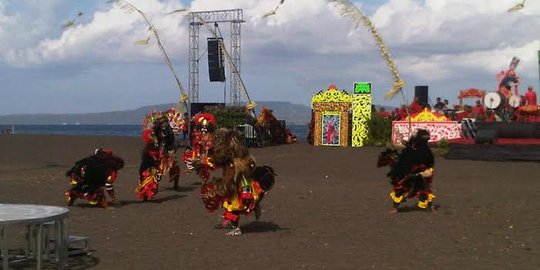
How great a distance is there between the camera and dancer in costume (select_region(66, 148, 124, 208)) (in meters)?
12.9

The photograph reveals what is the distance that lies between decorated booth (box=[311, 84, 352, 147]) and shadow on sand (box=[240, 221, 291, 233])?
2047 centimetres

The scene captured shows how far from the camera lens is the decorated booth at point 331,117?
31.7 metres

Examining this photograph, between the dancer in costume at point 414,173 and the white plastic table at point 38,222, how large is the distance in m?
6.36

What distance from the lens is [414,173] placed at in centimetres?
1232

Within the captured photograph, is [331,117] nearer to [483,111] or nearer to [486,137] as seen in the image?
[483,111]

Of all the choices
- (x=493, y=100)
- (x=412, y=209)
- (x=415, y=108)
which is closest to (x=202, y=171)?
(x=412, y=209)

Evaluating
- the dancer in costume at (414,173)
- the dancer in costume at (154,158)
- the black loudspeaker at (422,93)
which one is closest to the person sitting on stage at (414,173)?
the dancer in costume at (414,173)

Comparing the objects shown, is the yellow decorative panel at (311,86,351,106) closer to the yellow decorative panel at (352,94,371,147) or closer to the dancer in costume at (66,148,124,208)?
the yellow decorative panel at (352,94,371,147)

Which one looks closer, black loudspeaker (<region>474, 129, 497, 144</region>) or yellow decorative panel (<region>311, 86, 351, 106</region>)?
black loudspeaker (<region>474, 129, 497, 144</region>)

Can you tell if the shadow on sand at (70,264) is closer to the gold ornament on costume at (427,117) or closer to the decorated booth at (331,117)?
the gold ornament on costume at (427,117)

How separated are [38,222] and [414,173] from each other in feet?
23.1

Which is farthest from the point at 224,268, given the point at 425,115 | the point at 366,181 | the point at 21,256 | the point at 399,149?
the point at 425,115

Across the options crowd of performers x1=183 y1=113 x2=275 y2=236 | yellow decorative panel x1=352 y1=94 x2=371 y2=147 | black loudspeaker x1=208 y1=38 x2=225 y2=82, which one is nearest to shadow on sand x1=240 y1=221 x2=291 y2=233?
crowd of performers x1=183 y1=113 x2=275 y2=236

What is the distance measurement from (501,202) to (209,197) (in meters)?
6.02
